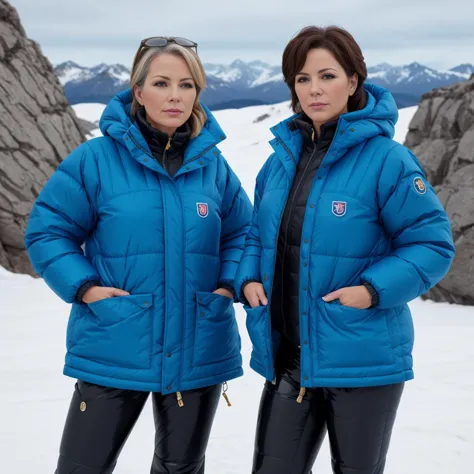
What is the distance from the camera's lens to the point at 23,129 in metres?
11.0

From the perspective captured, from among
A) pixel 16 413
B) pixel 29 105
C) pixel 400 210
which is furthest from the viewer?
pixel 29 105

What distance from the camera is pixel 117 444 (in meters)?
2.86

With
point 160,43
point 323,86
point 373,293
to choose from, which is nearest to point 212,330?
point 373,293

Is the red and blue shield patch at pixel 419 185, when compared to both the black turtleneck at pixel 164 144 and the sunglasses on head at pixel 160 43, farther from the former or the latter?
the sunglasses on head at pixel 160 43

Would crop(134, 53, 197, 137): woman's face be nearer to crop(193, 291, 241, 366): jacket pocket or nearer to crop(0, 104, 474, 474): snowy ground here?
crop(193, 291, 241, 366): jacket pocket

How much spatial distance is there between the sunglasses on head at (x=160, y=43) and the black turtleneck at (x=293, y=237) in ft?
1.97

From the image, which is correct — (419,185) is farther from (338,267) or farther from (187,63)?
(187,63)

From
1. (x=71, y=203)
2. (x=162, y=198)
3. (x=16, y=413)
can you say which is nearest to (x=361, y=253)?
(x=162, y=198)

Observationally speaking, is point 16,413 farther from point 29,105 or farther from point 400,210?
point 29,105

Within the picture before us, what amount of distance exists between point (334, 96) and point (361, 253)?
0.68 meters

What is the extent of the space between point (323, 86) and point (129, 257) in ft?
3.60

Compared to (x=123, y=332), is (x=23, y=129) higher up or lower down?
lower down

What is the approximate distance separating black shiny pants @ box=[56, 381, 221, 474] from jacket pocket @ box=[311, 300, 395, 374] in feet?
2.11

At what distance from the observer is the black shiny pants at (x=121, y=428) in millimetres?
2811
